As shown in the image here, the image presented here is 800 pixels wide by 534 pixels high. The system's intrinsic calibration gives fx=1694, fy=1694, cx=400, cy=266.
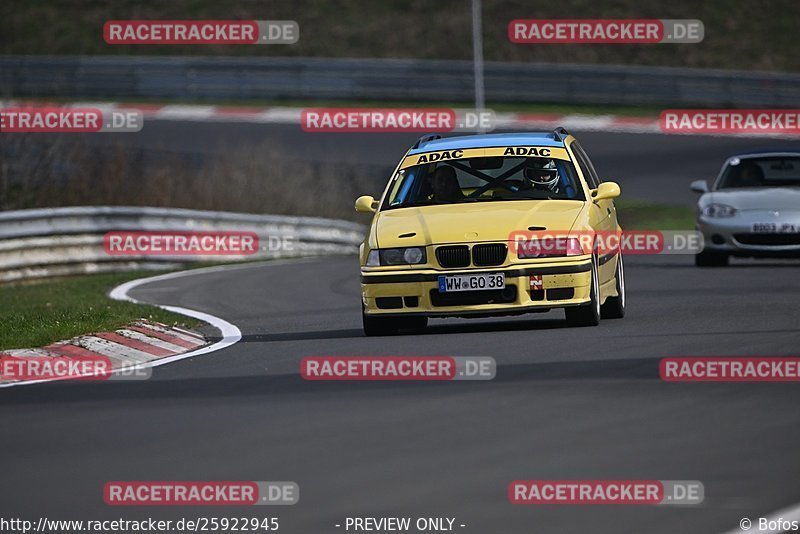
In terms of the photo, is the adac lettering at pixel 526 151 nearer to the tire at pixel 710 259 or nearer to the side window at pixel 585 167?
the side window at pixel 585 167

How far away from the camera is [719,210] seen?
64.9 feet

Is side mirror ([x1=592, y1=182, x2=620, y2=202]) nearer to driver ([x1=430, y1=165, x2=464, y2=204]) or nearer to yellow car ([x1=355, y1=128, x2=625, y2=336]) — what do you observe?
yellow car ([x1=355, y1=128, x2=625, y2=336])

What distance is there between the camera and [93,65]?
142 feet

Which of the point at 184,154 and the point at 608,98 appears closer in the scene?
the point at 184,154

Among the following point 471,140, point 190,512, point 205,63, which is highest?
point 205,63

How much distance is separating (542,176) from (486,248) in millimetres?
1491

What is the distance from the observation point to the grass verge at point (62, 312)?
12305 millimetres

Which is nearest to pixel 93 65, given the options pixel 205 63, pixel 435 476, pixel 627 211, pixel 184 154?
pixel 205 63

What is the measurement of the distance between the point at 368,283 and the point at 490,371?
9.39 ft

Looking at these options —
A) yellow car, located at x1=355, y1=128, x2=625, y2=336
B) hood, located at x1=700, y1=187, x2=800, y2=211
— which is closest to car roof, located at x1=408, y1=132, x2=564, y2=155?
yellow car, located at x1=355, y1=128, x2=625, y2=336

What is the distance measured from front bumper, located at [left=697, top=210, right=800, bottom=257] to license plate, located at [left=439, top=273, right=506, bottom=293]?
7680 millimetres

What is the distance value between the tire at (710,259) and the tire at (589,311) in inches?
298

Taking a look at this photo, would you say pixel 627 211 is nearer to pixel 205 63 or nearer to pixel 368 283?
pixel 205 63

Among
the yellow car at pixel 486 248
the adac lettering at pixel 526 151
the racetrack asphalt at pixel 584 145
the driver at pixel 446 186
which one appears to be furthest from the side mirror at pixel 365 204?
the racetrack asphalt at pixel 584 145
